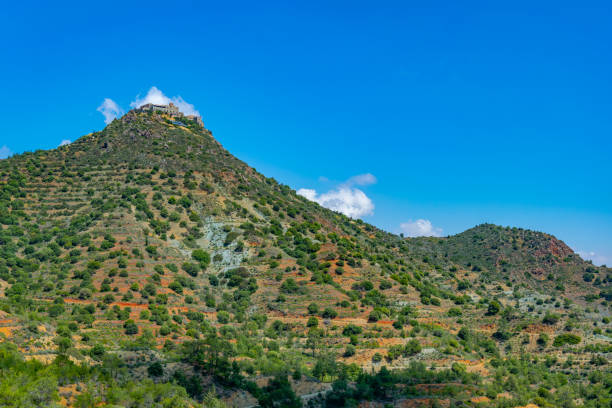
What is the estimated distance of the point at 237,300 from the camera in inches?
2680

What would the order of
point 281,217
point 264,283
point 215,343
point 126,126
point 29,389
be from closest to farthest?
point 29,389 < point 215,343 < point 264,283 < point 281,217 < point 126,126

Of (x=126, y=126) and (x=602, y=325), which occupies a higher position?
(x=126, y=126)

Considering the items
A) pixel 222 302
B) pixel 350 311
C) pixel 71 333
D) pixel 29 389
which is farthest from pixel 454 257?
pixel 29 389

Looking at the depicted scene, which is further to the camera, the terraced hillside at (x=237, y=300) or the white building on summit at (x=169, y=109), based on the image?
the white building on summit at (x=169, y=109)

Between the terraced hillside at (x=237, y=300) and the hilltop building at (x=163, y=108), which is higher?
the hilltop building at (x=163, y=108)

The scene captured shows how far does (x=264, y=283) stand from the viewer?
7175 cm

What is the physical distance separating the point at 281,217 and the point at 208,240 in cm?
1703

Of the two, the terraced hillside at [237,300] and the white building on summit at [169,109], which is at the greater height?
the white building on summit at [169,109]

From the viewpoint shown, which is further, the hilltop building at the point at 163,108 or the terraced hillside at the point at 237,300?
the hilltop building at the point at 163,108

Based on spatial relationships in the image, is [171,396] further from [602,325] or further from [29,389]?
[602,325]

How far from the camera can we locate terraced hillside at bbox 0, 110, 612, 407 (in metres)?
40.6

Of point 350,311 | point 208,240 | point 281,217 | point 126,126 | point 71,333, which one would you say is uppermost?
point 126,126

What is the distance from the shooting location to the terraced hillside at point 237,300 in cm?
4056

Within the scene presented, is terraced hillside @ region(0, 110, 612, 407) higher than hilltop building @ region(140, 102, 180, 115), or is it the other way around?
hilltop building @ region(140, 102, 180, 115)
